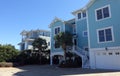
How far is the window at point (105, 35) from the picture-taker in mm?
24750

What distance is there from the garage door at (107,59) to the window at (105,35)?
5.99ft

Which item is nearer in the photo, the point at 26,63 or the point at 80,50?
the point at 80,50

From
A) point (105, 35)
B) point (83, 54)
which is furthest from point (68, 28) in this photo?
point (105, 35)

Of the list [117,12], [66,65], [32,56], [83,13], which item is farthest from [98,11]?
[32,56]

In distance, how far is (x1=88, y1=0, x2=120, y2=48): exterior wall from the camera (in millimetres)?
24016

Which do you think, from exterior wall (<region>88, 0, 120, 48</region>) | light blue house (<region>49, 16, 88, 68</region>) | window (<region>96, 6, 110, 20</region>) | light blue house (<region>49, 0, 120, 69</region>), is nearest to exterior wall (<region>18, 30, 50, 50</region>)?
light blue house (<region>49, 16, 88, 68</region>)

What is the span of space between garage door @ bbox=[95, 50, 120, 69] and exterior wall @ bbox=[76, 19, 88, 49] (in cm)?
729

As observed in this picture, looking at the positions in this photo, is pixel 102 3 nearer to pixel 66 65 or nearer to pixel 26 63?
pixel 66 65

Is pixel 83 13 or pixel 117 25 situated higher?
pixel 83 13

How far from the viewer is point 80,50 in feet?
104

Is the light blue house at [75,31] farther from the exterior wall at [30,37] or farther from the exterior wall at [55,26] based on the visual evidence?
the exterior wall at [30,37]

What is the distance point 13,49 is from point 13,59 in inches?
82.3

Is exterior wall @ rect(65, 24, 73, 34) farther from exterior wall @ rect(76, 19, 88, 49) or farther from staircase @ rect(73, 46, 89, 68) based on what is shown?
staircase @ rect(73, 46, 89, 68)

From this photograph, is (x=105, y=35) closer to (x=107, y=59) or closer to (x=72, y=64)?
(x=107, y=59)
